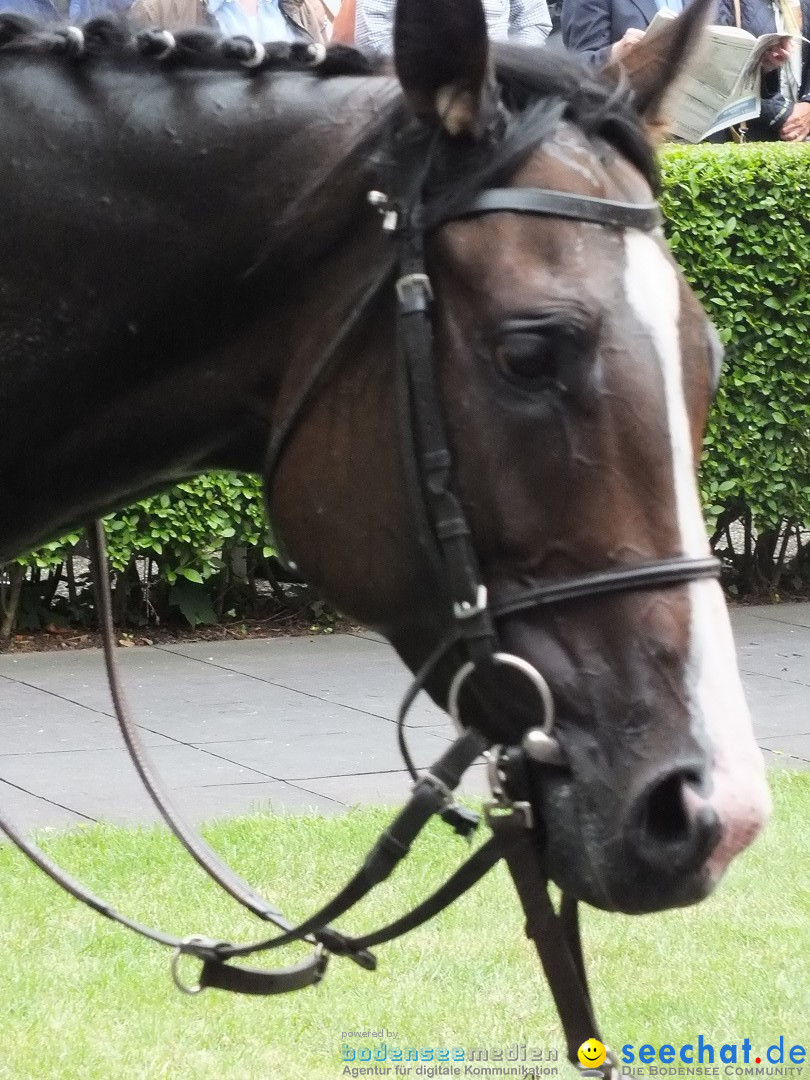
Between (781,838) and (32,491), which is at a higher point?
(32,491)

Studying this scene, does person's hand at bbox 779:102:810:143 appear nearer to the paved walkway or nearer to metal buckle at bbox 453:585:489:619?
the paved walkway

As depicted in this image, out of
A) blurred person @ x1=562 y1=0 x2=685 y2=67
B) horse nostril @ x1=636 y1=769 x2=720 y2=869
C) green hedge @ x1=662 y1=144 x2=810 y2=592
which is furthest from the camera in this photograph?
green hedge @ x1=662 y1=144 x2=810 y2=592

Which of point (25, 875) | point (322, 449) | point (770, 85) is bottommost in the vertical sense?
point (25, 875)

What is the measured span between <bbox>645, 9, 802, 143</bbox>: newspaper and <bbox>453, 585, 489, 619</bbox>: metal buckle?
3.11 feet

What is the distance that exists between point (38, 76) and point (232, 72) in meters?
0.32

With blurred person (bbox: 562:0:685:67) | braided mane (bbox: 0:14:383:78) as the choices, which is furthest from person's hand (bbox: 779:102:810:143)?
braided mane (bbox: 0:14:383:78)

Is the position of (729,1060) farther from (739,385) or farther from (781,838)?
(739,385)

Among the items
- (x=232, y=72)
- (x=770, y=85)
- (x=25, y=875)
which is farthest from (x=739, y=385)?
(x=232, y=72)

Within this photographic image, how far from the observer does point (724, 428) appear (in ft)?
28.9

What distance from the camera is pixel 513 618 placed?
2205 mm

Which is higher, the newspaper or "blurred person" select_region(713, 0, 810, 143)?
the newspaper

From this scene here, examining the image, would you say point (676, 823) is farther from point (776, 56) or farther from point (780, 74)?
point (780, 74)

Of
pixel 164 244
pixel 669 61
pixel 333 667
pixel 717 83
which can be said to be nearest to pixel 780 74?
pixel 333 667

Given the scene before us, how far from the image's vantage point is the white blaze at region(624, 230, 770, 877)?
2045 mm
